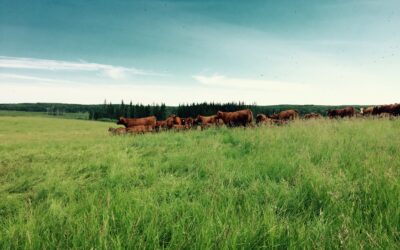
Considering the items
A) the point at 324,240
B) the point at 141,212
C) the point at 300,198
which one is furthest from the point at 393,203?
the point at 141,212

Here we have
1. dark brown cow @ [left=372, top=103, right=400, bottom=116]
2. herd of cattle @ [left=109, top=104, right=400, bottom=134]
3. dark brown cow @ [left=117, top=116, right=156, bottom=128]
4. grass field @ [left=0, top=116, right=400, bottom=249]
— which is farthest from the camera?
dark brown cow @ [left=117, top=116, right=156, bottom=128]

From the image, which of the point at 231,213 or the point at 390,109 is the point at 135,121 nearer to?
the point at 390,109

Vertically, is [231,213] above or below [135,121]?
above

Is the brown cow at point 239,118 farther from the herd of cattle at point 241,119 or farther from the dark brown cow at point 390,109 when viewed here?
the dark brown cow at point 390,109

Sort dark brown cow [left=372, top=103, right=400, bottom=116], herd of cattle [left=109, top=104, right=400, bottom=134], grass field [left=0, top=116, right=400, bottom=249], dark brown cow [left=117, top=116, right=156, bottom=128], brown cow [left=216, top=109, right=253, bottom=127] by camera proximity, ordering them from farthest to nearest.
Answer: dark brown cow [left=117, top=116, right=156, bottom=128] < brown cow [left=216, top=109, right=253, bottom=127] < herd of cattle [left=109, top=104, right=400, bottom=134] < dark brown cow [left=372, top=103, right=400, bottom=116] < grass field [left=0, top=116, right=400, bottom=249]

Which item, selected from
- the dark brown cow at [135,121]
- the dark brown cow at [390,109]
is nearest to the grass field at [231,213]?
the dark brown cow at [390,109]

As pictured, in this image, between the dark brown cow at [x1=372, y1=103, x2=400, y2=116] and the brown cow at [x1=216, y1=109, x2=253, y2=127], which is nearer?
the dark brown cow at [x1=372, y1=103, x2=400, y2=116]

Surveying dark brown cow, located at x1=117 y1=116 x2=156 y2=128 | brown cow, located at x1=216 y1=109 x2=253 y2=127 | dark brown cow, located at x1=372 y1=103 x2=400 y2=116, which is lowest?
dark brown cow, located at x1=117 y1=116 x2=156 y2=128

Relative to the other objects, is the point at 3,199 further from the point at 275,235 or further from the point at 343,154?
the point at 343,154

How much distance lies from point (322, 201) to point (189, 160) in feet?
11.1

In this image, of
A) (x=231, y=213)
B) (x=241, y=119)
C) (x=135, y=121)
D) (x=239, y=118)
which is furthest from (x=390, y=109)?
(x=135, y=121)

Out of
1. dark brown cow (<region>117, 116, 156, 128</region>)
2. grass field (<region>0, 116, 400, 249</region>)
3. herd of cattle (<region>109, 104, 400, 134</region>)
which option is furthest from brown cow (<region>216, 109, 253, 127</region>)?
grass field (<region>0, 116, 400, 249</region>)

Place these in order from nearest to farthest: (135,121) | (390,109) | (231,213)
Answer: (231,213) < (390,109) < (135,121)

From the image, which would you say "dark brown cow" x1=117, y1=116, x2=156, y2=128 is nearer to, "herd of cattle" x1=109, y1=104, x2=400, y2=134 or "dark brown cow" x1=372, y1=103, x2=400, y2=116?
"herd of cattle" x1=109, y1=104, x2=400, y2=134
